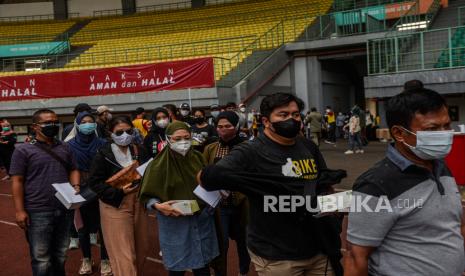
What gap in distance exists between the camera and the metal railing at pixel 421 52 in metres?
12.1

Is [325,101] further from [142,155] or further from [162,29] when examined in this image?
[142,155]

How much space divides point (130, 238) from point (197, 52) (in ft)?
56.7

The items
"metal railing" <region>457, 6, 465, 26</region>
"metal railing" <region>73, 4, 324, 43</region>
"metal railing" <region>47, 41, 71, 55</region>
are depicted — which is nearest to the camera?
"metal railing" <region>457, 6, 465, 26</region>

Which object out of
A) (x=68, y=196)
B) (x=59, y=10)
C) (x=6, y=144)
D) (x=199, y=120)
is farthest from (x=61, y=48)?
(x=68, y=196)

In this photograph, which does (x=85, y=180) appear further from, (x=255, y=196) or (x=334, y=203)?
(x=334, y=203)

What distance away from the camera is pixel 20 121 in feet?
62.8

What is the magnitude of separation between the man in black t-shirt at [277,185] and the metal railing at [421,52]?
10.7 m

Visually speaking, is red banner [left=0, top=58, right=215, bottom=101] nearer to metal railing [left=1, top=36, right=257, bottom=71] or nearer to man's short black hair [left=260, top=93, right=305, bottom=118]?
metal railing [left=1, top=36, right=257, bottom=71]

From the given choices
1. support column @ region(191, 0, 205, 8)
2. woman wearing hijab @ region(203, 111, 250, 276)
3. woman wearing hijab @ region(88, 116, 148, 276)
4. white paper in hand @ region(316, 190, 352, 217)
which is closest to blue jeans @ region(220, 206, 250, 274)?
woman wearing hijab @ region(203, 111, 250, 276)

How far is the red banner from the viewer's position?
50.4ft

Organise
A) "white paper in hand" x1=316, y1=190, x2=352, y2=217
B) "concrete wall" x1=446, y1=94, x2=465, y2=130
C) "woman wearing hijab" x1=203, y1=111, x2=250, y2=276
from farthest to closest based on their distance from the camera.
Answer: "concrete wall" x1=446, y1=94, x2=465, y2=130
"woman wearing hijab" x1=203, y1=111, x2=250, y2=276
"white paper in hand" x1=316, y1=190, x2=352, y2=217

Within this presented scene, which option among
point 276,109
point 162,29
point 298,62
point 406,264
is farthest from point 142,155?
point 162,29

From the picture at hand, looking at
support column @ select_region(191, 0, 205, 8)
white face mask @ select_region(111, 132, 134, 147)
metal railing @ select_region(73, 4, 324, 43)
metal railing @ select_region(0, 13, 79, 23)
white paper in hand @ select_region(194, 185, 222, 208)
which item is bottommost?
white paper in hand @ select_region(194, 185, 222, 208)

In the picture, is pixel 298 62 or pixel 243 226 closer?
pixel 243 226
